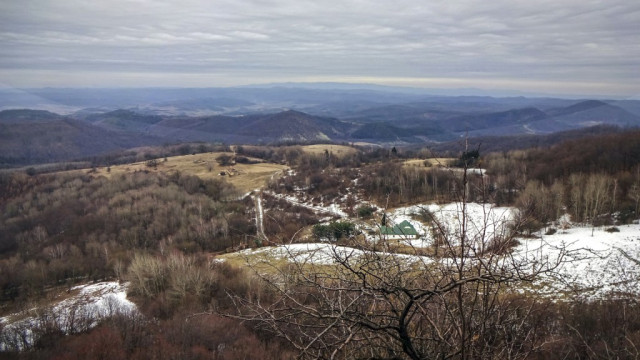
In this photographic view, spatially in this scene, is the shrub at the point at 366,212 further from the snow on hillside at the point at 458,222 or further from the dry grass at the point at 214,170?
the dry grass at the point at 214,170

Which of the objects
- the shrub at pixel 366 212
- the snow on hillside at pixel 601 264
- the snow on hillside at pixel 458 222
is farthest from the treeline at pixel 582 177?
the snow on hillside at pixel 458 222

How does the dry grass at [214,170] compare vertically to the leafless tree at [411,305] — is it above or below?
below

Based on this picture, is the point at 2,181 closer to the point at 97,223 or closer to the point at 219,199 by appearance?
the point at 97,223

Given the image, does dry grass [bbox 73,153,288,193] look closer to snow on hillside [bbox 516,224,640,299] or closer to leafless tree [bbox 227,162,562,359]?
snow on hillside [bbox 516,224,640,299]

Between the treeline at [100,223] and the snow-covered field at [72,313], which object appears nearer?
the snow-covered field at [72,313]

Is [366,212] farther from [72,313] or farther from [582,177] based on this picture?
[582,177]

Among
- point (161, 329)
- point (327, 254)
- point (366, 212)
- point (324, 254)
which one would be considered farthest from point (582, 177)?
point (327, 254)
